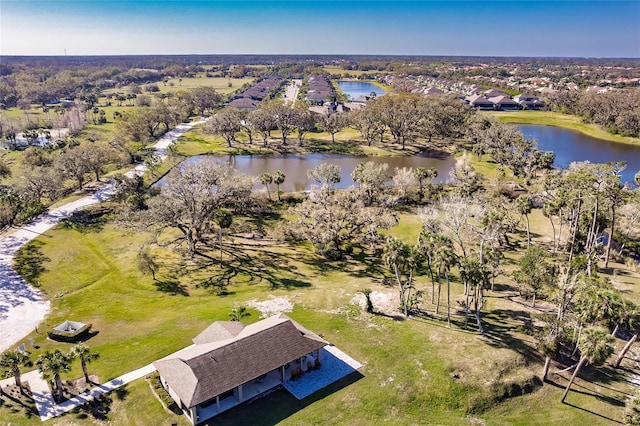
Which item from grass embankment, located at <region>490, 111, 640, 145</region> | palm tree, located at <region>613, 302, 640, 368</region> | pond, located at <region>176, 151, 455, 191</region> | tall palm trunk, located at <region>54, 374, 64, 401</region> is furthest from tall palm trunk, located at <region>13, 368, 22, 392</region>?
grass embankment, located at <region>490, 111, 640, 145</region>

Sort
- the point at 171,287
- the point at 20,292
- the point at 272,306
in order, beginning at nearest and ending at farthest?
the point at 272,306, the point at 20,292, the point at 171,287

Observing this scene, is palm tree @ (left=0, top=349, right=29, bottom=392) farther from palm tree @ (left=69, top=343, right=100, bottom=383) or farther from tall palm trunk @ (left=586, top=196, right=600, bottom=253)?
tall palm trunk @ (left=586, top=196, right=600, bottom=253)

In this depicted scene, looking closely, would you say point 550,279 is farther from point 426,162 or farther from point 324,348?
point 426,162

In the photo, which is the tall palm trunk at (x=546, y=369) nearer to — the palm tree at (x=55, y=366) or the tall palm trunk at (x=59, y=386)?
the palm tree at (x=55, y=366)

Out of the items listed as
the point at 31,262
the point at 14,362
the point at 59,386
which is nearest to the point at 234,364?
the point at 59,386

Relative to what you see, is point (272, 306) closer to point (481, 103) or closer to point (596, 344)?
point (596, 344)

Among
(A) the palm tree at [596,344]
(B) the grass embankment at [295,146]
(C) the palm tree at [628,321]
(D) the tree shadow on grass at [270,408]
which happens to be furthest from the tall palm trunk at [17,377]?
(B) the grass embankment at [295,146]

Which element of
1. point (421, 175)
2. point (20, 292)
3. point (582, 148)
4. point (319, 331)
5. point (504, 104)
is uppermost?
point (504, 104)
